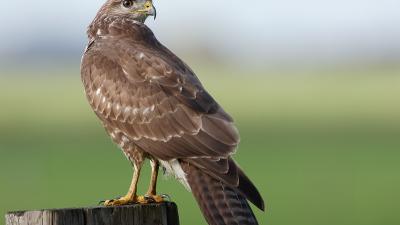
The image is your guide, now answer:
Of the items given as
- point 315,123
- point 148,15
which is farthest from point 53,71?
point 148,15

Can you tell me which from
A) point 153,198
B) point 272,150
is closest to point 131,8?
point 153,198

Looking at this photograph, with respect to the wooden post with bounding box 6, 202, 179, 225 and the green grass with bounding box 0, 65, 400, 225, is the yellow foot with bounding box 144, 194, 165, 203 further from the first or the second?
the green grass with bounding box 0, 65, 400, 225

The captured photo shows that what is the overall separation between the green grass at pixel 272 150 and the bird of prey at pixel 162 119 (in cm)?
1276

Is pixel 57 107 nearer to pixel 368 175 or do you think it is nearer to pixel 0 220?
pixel 368 175

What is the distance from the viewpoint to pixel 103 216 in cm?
688

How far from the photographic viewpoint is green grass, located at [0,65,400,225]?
84.2 ft

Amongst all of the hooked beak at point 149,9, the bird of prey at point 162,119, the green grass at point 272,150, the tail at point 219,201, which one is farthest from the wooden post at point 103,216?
the green grass at point 272,150

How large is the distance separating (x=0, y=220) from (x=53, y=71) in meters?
60.6

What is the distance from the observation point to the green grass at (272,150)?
2567cm

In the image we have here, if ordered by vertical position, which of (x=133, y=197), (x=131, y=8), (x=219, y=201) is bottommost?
(x=133, y=197)

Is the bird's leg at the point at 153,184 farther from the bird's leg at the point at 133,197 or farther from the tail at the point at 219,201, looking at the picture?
the tail at the point at 219,201

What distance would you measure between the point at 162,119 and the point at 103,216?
2.12 metres

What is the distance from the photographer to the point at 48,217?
22.1ft

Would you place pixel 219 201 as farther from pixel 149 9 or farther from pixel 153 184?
pixel 149 9
